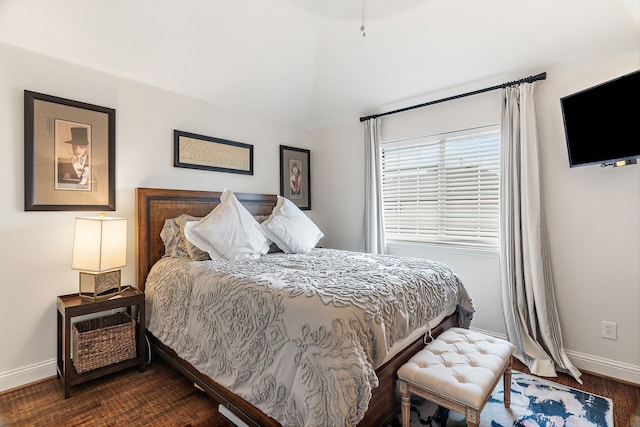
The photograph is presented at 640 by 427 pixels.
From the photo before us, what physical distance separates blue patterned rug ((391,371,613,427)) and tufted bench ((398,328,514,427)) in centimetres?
15

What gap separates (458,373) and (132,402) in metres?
2.03

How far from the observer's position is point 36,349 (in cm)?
235

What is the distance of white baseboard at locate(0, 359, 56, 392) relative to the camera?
2.21m

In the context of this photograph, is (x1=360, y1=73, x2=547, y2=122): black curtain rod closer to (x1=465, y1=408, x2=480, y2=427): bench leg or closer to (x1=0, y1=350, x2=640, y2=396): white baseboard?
(x1=0, y1=350, x2=640, y2=396): white baseboard

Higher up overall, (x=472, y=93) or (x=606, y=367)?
(x=472, y=93)

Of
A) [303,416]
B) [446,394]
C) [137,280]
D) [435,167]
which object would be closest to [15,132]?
[137,280]

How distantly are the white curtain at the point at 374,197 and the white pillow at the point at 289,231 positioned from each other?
0.73 meters

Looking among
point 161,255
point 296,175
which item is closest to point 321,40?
point 296,175

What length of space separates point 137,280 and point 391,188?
279cm

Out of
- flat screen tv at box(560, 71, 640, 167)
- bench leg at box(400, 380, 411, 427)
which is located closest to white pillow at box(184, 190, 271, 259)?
bench leg at box(400, 380, 411, 427)

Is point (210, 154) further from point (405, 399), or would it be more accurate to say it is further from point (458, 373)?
point (458, 373)

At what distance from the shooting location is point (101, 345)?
7.45 feet

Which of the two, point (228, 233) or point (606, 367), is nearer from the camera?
point (606, 367)

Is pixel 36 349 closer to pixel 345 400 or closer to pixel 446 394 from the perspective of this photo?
pixel 345 400
